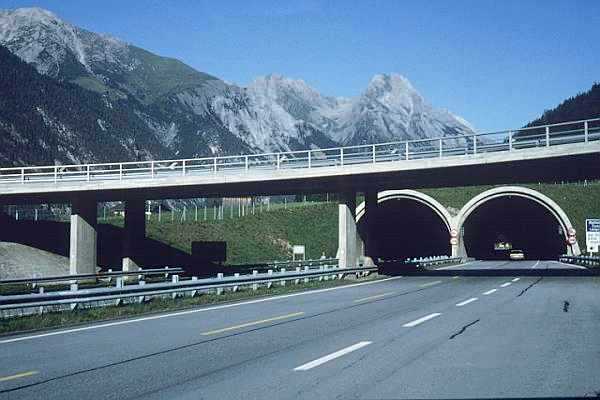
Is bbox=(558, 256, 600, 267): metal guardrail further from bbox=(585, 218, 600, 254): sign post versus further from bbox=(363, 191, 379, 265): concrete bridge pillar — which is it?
bbox=(363, 191, 379, 265): concrete bridge pillar

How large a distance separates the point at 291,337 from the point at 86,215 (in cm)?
2869

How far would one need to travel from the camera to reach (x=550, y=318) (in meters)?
14.8

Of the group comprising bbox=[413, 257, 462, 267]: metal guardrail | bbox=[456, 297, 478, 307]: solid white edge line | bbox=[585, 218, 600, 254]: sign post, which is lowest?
bbox=[413, 257, 462, 267]: metal guardrail

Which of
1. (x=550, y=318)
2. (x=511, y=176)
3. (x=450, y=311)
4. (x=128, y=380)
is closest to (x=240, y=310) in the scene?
(x=450, y=311)

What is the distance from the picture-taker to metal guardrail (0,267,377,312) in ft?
50.2

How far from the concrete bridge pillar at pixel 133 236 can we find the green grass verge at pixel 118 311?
1663 centimetres

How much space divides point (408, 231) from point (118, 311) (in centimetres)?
5706

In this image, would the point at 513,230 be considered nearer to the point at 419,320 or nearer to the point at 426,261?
the point at 426,261

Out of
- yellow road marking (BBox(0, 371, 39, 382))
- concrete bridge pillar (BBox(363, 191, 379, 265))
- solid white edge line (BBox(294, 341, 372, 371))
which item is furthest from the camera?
concrete bridge pillar (BBox(363, 191, 379, 265))

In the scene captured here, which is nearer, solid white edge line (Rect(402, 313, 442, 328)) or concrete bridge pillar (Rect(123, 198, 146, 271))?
solid white edge line (Rect(402, 313, 442, 328))

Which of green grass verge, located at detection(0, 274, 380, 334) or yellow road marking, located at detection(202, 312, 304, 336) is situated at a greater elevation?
yellow road marking, located at detection(202, 312, 304, 336)

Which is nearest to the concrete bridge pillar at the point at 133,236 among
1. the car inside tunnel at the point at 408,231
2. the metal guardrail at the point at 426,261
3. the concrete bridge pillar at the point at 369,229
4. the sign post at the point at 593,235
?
the concrete bridge pillar at the point at 369,229

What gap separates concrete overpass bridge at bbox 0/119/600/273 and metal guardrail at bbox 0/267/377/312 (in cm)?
716

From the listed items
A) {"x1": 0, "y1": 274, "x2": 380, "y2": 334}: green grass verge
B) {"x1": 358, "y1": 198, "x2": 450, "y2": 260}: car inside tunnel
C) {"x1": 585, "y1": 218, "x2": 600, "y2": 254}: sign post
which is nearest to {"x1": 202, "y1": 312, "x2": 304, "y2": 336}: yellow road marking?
{"x1": 0, "y1": 274, "x2": 380, "y2": 334}: green grass verge
